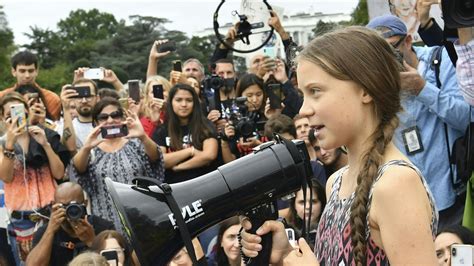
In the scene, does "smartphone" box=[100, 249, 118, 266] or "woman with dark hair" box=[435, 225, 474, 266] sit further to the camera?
"smartphone" box=[100, 249, 118, 266]

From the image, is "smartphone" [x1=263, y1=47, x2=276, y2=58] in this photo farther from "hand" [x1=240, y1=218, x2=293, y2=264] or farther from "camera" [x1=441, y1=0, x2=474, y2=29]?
"hand" [x1=240, y1=218, x2=293, y2=264]

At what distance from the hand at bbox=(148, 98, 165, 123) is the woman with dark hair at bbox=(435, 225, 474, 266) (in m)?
3.98

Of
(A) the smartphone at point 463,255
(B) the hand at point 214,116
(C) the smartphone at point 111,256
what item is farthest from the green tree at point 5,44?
(A) the smartphone at point 463,255

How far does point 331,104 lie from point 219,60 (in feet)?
22.0

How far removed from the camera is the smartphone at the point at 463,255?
334 cm

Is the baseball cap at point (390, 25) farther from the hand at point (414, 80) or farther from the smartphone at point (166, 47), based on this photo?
the smartphone at point (166, 47)

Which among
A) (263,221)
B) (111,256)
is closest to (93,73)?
(111,256)

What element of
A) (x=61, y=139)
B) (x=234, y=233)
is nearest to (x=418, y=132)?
(x=234, y=233)

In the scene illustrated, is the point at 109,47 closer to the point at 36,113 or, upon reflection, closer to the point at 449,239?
the point at 36,113

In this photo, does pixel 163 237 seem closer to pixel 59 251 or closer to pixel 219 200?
pixel 219 200

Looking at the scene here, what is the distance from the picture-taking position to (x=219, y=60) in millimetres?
9000

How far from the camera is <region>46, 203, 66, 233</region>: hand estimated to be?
6195mm

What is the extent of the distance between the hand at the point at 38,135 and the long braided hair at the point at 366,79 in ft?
15.7

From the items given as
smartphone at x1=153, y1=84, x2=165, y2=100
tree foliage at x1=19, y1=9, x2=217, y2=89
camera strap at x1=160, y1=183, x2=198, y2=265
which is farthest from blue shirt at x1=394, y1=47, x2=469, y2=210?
tree foliage at x1=19, y1=9, x2=217, y2=89
